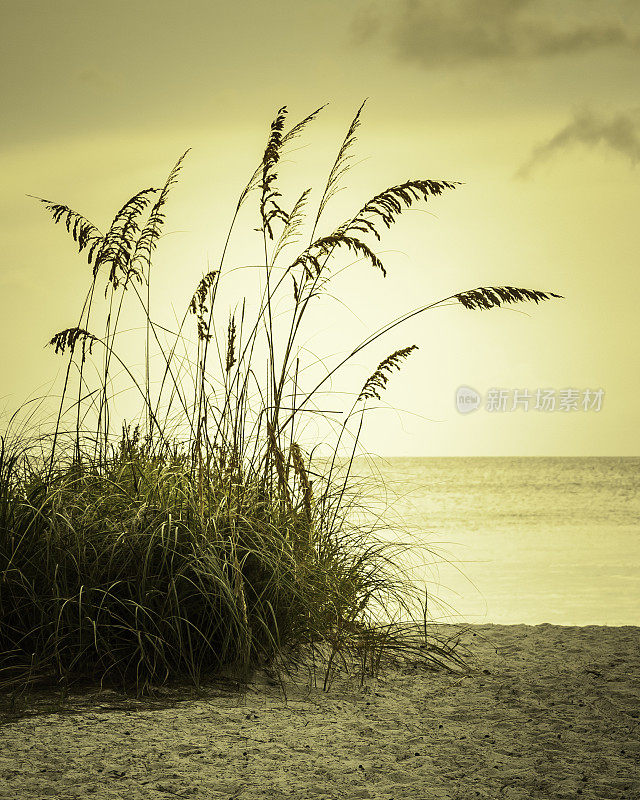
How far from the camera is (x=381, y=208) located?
321cm

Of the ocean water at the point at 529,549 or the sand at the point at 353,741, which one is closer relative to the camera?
the sand at the point at 353,741

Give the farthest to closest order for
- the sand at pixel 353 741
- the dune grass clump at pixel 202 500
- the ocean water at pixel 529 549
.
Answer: the ocean water at pixel 529 549, the dune grass clump at pixel 202 500, the sand at pixel 353 741

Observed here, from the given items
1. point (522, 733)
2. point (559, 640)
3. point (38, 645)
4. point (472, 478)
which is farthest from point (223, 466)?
point (472, 478)

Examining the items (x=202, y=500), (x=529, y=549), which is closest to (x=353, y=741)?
(x=202, y=500)

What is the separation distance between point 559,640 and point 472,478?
2878cm

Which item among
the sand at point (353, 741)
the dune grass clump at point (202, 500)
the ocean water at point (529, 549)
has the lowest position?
the ocean water at point (529, 549)

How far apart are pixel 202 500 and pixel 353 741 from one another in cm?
99

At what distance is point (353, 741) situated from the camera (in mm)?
2404

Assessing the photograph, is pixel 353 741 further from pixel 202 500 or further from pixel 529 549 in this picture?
pixel 529 549

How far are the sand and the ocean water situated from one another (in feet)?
1.72

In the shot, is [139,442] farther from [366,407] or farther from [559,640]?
[559,640]

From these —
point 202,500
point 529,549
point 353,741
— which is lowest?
point 529,549

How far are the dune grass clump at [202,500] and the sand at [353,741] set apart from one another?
183 mm

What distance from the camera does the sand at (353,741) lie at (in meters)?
2.08
